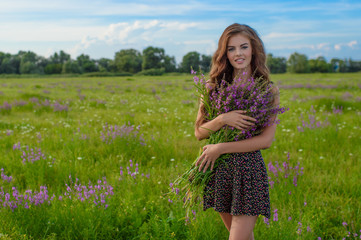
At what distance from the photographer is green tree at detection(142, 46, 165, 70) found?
3388 inches

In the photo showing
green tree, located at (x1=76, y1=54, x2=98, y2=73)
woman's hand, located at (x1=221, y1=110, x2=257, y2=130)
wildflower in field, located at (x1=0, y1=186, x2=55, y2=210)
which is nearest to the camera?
woman's hand, located at (x1=221, y1=110, x2=257, y2=130)

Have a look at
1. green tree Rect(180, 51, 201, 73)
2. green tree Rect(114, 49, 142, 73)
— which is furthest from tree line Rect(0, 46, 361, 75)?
green tree Rect(180, 51, 201, 73)

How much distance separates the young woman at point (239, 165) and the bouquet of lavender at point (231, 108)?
0.19ft

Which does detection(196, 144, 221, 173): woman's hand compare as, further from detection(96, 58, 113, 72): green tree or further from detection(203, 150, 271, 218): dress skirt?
detection(96, 58, 113, 72): green tree

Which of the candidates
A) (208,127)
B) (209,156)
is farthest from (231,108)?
(209,156)

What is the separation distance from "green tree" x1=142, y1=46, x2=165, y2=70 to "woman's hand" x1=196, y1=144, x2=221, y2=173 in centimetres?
8336

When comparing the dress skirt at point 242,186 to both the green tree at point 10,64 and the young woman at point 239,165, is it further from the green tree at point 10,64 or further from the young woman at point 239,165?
the green tree at point 10,64

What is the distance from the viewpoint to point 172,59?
84.8 metres

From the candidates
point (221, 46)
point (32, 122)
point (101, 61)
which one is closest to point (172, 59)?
point (101, 61)

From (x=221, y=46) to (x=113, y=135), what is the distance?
3.91 m

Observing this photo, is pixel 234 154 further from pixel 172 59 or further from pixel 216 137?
pixel 172 59

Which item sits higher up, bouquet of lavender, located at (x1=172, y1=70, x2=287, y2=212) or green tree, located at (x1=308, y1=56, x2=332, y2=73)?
green tree, located at (x1=308, y1=56, x2=332, y2=73)

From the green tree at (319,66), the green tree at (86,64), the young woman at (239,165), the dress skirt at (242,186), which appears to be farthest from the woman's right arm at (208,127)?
the green tree at (319,66)

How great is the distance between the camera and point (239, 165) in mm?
2432
